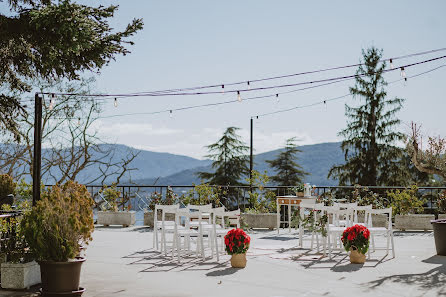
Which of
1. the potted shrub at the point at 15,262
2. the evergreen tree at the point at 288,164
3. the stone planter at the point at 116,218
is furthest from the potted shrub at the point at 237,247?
the evergreen tree at the point at 288,164

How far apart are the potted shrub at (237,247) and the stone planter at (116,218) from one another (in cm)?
730

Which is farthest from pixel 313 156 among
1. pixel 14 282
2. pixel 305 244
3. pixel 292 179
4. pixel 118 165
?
pixel 14 282

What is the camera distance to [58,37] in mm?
7332

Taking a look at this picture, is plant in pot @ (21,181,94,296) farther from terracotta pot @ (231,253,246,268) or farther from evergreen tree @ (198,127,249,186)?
evergreen tree @ (198,127,249,186)

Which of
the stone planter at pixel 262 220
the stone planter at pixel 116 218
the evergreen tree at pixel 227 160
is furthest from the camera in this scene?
the evergreen tree at pixel 227 160

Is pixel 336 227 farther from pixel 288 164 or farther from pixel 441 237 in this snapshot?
pixel 288 164

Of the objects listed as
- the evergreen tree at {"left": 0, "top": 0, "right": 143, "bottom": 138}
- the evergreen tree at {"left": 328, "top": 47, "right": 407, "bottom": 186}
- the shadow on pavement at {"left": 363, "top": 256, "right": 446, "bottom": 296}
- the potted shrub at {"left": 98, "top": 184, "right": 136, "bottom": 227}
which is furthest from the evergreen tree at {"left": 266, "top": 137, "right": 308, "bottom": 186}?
the shadow on pavement at {"left": 363, "top": 256, "right": 446, "bottom": 296}

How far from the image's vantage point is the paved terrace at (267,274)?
646cm

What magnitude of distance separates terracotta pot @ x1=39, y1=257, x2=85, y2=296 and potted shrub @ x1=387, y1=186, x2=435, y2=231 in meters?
9.90

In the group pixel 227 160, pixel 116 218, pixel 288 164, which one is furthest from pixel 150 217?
pixel 288 164

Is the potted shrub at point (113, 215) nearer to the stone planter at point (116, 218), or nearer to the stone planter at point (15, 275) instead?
the stone planter at point (116, 218)

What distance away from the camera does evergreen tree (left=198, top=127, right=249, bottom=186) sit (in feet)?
112

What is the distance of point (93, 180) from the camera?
2531 cm

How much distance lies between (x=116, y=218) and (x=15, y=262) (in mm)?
8629
